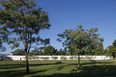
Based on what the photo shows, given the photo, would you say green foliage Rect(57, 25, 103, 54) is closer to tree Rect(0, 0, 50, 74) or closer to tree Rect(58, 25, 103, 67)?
tree Rect(58, 25, 103, 67)

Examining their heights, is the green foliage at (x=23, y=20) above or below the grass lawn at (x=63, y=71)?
above

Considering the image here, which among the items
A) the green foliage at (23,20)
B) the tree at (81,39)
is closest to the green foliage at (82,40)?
the tree at (81,39)

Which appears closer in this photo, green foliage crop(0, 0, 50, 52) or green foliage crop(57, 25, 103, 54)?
green foliage crop(0, 0, 50, 52)

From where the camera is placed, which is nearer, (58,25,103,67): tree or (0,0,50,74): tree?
(0,0,50,74): tree

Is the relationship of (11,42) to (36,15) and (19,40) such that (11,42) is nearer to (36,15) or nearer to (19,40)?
(19,40)

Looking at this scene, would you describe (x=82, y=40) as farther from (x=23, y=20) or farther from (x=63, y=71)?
(x=23, y=20)

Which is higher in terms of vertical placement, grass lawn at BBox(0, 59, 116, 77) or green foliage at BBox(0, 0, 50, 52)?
green foliage at BBox(0, 0, 50, 52)

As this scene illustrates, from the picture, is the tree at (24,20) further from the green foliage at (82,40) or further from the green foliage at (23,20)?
the green foliage at (82,40)

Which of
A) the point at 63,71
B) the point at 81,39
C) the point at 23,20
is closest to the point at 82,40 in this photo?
the point at 81,39

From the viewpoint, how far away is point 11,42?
634 inches

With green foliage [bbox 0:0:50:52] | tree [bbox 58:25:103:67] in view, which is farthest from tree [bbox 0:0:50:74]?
tree [bbox 58:25:103:67]

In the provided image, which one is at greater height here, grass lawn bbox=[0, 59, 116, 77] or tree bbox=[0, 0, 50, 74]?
tree bbox=[0, 0, 50, 74]

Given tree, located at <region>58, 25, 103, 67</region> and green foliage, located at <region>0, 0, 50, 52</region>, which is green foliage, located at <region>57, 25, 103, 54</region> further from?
green foliage, located at <region>0, 0, 50, 52</region>

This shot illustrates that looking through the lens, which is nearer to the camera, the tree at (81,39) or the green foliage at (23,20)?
the green foliage at (23,20)
